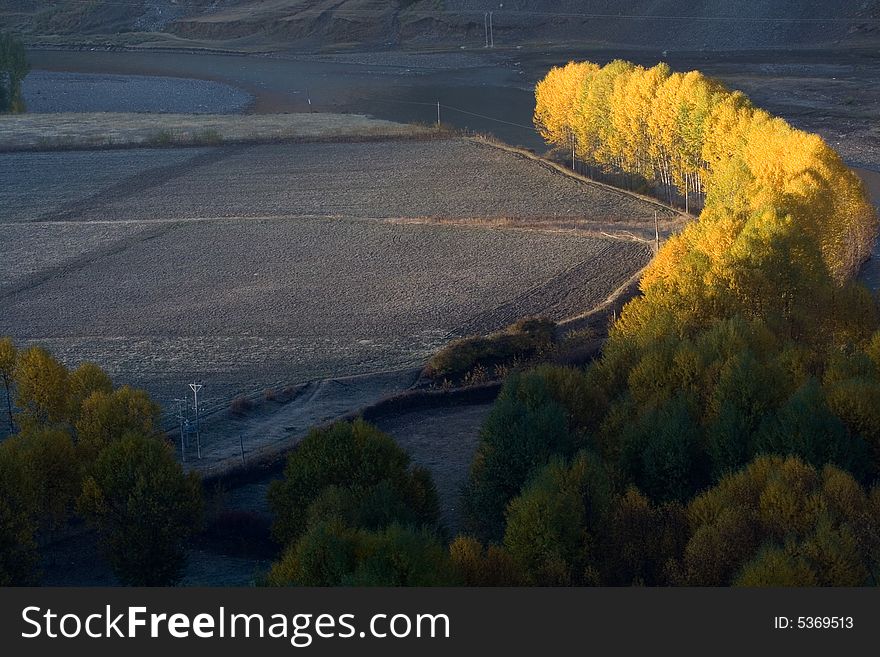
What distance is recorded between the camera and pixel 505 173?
6700 centimetres

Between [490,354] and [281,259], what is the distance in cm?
1577

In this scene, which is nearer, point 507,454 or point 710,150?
point 507,454

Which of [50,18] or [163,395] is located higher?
[50,18]

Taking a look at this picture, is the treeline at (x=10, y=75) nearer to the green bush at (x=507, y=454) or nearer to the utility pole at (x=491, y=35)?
the utility pole at (x=491, y=35)

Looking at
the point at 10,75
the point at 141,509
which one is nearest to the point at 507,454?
the point at 141,509

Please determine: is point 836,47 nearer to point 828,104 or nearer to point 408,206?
point 828,104

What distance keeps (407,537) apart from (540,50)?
115572 mm

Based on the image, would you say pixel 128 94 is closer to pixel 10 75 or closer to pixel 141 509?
pixel 10 75

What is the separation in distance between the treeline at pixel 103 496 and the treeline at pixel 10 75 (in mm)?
81667

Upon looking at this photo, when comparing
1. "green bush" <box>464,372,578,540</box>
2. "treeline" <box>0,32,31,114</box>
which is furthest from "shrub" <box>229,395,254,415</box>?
"treeline" <box>0,32,31,114</box>

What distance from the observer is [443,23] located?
5640 inches

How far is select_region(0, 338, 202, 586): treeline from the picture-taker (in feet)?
77.7

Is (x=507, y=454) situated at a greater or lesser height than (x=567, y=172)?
lesser

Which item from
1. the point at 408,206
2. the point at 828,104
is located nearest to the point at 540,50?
the point at 828,104
